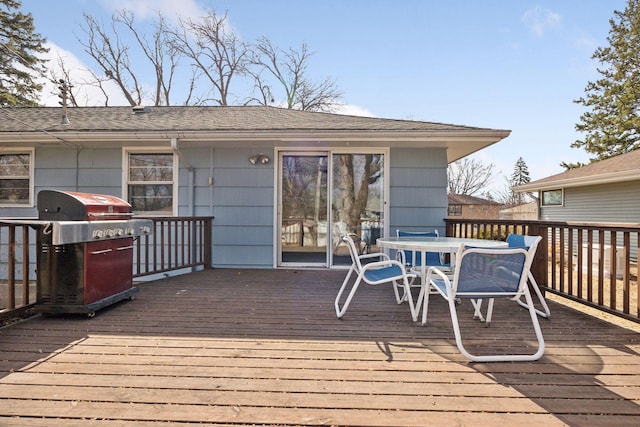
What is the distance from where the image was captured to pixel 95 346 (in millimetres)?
2277

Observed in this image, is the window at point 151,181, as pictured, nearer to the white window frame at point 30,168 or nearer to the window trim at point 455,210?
the white window frame at point 30,168

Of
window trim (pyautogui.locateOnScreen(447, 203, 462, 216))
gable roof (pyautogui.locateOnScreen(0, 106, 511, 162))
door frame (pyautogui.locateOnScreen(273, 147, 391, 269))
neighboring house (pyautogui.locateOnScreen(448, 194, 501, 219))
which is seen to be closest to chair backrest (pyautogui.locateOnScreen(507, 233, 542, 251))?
gable roof (pyautogui.locateOnScreen(0, 106, 511, 162))

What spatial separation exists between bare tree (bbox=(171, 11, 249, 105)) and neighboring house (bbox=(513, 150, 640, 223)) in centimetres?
1369

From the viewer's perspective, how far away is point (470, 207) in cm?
2680

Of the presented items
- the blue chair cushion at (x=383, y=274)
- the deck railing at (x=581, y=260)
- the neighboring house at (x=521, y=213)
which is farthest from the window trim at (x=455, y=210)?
the blue chair cushion at (x=383, y=274)

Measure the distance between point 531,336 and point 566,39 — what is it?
9062 millimetres

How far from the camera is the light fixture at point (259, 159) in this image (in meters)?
5.21

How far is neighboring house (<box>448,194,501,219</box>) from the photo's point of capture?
86.3 ft

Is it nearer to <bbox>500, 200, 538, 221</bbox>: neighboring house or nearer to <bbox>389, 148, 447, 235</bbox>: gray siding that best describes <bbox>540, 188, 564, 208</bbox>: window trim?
<bbox>500, 200, 538, 221</bbox>: neighboring house

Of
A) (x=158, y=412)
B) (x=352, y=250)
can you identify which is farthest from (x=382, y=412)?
(x=352, y=250)

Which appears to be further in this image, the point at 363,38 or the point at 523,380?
the point at 363,38

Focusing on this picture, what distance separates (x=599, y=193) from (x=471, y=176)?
62.5 ft

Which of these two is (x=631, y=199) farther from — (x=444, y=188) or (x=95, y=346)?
(x=95, y=346)

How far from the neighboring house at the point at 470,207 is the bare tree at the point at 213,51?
18.4 m
